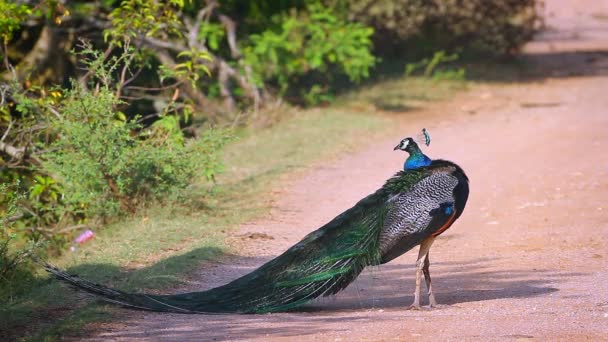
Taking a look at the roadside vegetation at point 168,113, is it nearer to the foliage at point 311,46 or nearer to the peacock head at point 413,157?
the foliage at point 311,46

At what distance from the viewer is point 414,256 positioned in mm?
8562

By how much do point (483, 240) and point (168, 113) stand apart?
524 cm

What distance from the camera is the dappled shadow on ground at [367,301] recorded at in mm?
5707

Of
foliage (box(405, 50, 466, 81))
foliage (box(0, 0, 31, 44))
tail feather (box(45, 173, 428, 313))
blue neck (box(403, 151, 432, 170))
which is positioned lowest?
foliage (box(405, 50, 466, 81))

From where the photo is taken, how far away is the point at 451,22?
20422 millimetres

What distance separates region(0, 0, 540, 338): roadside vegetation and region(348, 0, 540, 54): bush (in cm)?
3

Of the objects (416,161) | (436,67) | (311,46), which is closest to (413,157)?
(416,161)

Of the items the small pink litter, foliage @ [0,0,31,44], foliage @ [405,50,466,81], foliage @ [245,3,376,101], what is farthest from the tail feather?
foliage @ [405,50,466,81]

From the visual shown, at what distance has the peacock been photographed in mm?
6148

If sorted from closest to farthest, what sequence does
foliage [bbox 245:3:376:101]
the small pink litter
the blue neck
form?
the blue neck
the small pink litter
foliage [bbox 245:3:376:101]

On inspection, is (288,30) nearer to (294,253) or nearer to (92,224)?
(92,224)

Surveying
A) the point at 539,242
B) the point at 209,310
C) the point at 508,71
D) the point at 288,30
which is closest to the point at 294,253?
the point at 209,310

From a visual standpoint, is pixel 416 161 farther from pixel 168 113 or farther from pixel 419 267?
pixel 168 113

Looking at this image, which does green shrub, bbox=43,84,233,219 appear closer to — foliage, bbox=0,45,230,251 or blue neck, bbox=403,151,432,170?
foliage, bbox=0,45,230,251
